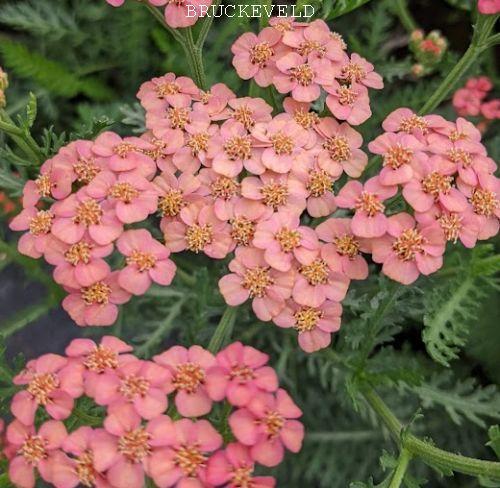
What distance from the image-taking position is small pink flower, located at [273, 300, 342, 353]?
4.28ft

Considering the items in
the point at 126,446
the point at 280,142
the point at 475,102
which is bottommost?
the point at 126,446

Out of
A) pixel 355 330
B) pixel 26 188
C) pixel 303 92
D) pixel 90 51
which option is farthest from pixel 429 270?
pixel 90 51

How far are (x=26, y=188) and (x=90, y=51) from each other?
103cm

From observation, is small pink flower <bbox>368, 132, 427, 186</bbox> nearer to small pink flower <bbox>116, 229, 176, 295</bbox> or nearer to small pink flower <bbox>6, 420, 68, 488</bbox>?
small pink flower <bbox>116, 229, 176, 295</bbox>

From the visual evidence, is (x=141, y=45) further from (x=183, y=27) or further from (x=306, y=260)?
(x=306, y=260)

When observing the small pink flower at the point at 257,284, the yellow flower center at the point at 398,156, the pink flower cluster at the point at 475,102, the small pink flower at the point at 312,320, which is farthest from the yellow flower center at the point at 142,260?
the pink flower cluster at the point at 475,102

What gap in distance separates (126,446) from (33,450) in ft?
0.51

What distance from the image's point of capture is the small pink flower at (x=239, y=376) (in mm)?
1115

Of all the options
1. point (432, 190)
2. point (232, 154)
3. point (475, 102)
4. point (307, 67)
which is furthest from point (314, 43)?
point (475, 102)

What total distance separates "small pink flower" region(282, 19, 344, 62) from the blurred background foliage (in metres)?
0.07

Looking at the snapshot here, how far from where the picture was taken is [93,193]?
133cm

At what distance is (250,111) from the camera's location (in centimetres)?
146

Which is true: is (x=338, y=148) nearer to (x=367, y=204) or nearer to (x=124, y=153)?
(x=367, y=204)

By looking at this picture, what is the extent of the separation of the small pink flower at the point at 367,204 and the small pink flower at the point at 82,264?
16.1 inches
